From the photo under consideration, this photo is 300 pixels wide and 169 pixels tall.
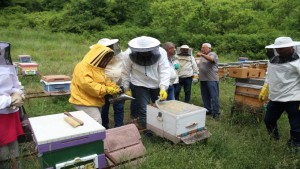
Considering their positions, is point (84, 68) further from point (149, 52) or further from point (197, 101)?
point (197, 101)

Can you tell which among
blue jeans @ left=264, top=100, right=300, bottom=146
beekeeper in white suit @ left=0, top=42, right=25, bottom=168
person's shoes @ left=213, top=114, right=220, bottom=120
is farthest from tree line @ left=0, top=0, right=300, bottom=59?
beekeeper in white suit @ left=0, top=42, right=25, bottom=168

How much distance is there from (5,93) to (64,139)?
28.7 inches

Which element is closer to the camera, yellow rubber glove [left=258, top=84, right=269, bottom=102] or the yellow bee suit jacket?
the yellow bee suit jacket

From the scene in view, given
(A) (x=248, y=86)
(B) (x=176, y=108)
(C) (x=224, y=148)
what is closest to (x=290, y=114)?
(C) (x=224, y=148)

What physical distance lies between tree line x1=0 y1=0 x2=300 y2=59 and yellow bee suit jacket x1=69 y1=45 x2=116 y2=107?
51.7ft

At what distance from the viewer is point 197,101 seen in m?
7.32

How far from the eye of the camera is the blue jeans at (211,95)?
5.98 m

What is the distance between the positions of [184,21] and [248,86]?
1848 cm

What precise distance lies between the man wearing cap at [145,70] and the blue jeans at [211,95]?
1.99m

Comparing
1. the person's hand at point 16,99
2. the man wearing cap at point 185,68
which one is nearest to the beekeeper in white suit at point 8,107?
the person's hand at point 16,99

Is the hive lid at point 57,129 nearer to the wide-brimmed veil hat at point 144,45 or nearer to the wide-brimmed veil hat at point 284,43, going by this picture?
the wide-brimmed veil hat at point 144,45

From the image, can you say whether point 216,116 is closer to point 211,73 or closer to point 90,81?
point 211,73

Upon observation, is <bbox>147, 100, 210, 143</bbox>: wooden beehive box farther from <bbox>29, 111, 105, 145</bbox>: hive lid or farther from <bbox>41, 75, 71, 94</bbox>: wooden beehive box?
<bbox>41, 75, 71, 94</bbox>: wooden beehive box

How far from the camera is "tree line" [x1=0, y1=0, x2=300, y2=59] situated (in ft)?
64.3
